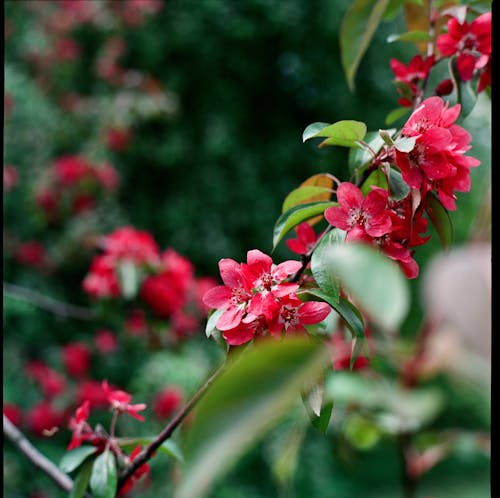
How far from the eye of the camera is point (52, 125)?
224 cm

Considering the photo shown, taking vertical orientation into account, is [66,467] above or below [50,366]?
above

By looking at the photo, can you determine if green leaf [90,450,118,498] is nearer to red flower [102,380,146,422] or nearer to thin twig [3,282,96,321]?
red flower [102,380,146,422]

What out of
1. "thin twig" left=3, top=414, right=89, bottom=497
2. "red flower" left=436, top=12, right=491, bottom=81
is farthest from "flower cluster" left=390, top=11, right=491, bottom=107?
"thin twig" left=3, top=414, right=89, bottom=497

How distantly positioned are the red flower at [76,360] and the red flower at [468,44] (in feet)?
5.39

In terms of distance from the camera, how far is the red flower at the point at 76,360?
1.86 meters

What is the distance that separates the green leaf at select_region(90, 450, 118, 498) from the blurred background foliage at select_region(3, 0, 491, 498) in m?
1.60

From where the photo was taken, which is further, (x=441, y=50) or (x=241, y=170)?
(x=241, y=170)

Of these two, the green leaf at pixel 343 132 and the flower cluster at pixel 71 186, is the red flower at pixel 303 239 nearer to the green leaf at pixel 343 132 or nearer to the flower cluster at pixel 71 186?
the green leaf at pixel 343 132

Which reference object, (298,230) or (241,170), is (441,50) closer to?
(298,230)

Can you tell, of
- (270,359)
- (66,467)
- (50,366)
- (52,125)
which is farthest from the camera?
(52,125)

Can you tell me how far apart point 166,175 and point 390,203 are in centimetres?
234

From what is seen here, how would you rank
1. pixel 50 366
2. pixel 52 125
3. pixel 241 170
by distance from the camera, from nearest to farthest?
pixel 50 366 < pixel 52 125 < pixel 241 170

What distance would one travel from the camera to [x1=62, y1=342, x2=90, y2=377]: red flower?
1.86m

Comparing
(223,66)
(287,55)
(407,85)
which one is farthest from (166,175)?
(407,85)
